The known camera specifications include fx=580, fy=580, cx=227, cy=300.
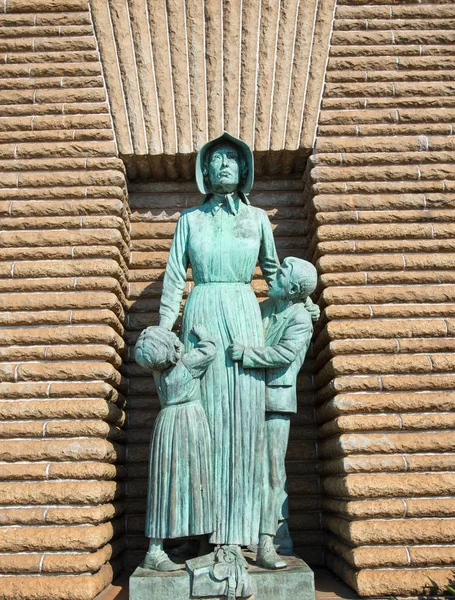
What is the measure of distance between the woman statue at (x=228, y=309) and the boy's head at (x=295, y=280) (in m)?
0.25

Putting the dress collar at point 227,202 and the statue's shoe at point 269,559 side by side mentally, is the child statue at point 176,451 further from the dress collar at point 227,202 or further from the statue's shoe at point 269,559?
the dress collar at point 227,202

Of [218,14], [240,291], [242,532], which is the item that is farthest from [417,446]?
[218,14]

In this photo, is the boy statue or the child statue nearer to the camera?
the child statue

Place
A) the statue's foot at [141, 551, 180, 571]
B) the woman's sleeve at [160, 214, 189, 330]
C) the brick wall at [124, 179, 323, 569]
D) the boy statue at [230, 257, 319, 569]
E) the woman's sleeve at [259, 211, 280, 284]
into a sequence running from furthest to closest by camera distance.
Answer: the brick wall at [124, 179, 323, 569]
the woman's sleeve at [259, 211, 280, 284]
the woman's sleeve at [160, 214, 189, 330]
the boy statue at [230, 257, 319, 569]
the statue's foot at [141, 551, 180, 571]

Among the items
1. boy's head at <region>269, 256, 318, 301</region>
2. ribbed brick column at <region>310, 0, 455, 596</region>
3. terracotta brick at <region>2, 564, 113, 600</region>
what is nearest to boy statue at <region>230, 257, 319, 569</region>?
boy's head at <region>269, 256, 318, 301</region>

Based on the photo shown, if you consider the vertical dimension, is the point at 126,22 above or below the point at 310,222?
above

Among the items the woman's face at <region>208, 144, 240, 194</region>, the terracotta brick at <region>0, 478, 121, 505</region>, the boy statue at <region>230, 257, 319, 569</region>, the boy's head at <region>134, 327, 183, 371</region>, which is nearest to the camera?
the boy's head at <region>134, 327, 183, 371</region>

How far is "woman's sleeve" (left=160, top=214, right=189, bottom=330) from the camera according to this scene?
15.8 feet

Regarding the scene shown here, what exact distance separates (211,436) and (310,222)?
103 inches

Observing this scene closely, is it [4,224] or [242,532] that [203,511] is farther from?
[4,224]

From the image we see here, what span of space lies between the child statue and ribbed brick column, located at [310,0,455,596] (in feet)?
4.15

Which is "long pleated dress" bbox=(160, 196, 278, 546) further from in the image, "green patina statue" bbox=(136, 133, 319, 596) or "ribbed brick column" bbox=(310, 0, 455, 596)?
"ribbed brick column" bbox=(310, 0, 455, 596)

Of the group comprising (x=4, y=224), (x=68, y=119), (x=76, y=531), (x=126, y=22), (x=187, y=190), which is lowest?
(x=76, y=531)

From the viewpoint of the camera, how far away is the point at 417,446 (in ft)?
15.8
